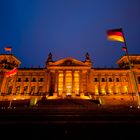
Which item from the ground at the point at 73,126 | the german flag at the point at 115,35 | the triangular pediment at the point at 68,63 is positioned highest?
the triangular pediment at the point at 68,63

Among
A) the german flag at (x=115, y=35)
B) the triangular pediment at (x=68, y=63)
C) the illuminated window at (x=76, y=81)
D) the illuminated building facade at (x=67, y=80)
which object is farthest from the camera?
the triangular pediment at (x=68, y=63)

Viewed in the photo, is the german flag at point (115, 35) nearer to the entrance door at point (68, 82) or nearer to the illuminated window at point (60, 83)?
the entrance door at point (68, 82)

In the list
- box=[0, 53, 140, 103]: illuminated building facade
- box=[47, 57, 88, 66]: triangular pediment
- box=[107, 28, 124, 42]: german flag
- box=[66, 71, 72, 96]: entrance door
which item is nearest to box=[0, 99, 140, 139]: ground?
box=[107, 28, 124, 42]: german flag

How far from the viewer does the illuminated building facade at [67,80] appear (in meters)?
60.0

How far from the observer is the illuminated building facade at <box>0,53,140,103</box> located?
60006 mm

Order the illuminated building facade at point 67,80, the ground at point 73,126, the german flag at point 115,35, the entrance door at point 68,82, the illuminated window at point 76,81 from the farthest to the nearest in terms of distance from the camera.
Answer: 1. the illuminated window at point 76,81
2. the entrance door at point 68,82
3. the illuminated building facade at point 67,80
4. the german flag at point 115,35
5. the ground at point 73,126

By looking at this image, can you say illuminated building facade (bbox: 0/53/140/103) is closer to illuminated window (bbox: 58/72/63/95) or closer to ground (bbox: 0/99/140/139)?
illuminated window (bbox: 58/72/63/95)

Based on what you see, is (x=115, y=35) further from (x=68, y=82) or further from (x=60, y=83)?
(x=60, y=83)

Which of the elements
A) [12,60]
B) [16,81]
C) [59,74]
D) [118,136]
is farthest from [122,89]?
[118,136]

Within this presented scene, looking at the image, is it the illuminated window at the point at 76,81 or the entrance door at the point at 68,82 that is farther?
the illuminated window at the point at 76,81

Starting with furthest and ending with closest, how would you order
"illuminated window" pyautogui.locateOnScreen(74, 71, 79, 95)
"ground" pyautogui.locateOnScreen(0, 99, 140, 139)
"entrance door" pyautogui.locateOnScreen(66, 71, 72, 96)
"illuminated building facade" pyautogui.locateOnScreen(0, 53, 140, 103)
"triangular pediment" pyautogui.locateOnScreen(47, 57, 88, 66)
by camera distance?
1. "triangular pediment" pyautogui.locateOnScreen(47, 57, 88, 66)
2. "illuminated window" pyautogui.locateOnScreen(74, 71, 79, 95)
3. "entrance door" pyautogui.locateOnScreen(66, 71, 72, 96)
4. "illuminated building facade" pyautogui.locateOnScreen(0, 53, 140, 103)
5. "ground" pyautogui.locateOnScreen(0, 99, 140, 139)

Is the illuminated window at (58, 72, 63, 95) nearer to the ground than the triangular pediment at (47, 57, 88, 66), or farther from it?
nearer to the ground

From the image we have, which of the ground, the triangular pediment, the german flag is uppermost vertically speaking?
the triangular pediment

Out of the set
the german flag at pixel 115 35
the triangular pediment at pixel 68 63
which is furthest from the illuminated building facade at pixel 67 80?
the german flag at pixel 115 35
